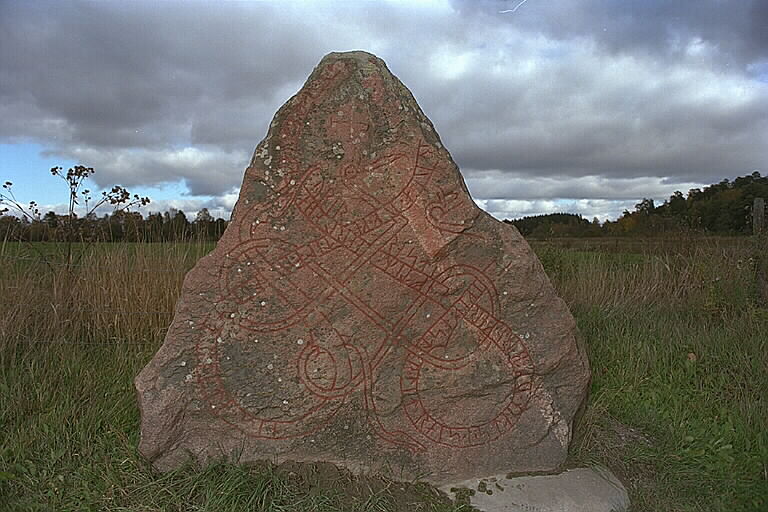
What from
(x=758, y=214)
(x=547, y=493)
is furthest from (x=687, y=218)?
(x=547, y=493)

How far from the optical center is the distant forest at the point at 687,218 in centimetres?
787

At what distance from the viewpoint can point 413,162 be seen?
330 centimetres

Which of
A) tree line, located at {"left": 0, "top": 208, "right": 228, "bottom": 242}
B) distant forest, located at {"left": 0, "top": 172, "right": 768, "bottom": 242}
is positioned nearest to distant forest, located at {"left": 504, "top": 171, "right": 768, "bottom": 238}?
distant forest, located at {"left": 0, "top": 172, "right": 768, "bottom": 242}

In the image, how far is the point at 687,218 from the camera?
7.95 metres

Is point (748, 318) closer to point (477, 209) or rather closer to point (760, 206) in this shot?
point (760, 206)

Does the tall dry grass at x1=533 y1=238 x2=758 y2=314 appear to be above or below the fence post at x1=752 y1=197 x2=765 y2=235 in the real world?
below

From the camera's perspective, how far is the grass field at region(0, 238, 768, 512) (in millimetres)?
3131

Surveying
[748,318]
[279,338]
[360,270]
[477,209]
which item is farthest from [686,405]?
[279,338]

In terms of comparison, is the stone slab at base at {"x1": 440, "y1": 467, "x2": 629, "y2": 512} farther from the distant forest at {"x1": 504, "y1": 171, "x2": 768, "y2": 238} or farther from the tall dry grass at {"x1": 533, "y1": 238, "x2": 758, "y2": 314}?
the distant forest at {"x1": 504, "y1": 171, "x2": 768, "y2": 238}

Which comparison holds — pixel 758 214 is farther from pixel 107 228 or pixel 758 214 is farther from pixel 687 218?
pixel 107 228

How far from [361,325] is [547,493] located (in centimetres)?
114

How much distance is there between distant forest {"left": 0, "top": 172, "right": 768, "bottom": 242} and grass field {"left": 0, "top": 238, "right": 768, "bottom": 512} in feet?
0.62

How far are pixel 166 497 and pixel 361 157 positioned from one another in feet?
5.81

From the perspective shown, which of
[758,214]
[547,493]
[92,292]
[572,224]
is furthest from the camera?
[572,224]
